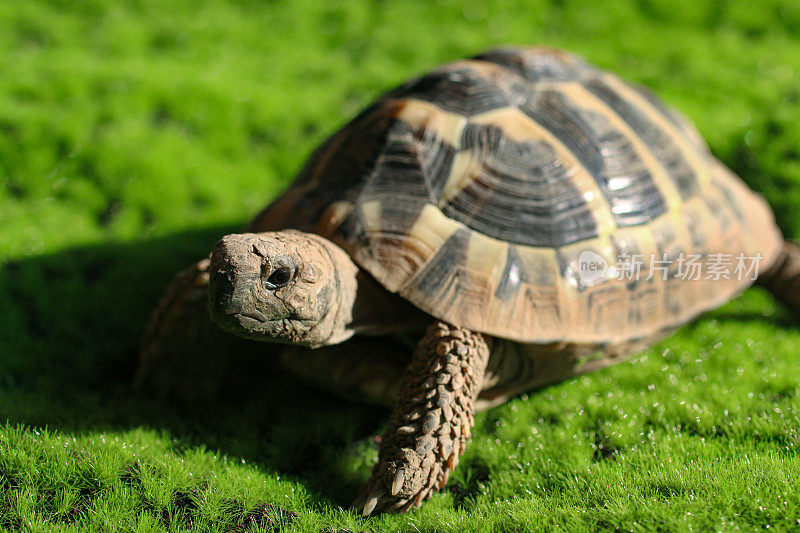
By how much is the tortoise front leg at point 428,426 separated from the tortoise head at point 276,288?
47 cm

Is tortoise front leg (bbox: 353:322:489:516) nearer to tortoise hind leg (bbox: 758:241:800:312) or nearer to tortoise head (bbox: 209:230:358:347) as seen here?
tortoise head (bbox: 209:230:358:347)

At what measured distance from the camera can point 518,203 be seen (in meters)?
3.14

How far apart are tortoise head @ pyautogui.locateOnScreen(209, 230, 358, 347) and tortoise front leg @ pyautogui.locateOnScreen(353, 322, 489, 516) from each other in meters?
0.47

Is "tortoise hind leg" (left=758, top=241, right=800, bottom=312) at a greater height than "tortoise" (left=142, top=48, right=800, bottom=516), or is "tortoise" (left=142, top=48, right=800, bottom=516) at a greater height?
"tortoise" (left=142, top=48, right=800, bottom=516)

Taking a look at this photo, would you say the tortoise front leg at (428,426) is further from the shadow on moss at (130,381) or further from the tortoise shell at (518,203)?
the shadow on moss at (130,381)

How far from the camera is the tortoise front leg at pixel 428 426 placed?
2.60 metres

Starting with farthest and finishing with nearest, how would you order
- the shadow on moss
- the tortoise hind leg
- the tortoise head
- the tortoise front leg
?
the tortoise hind leg, the shadow on moss, the tortoise front leg, the tortoise head

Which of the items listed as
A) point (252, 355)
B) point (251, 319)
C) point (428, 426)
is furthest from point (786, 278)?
point (251, 319)

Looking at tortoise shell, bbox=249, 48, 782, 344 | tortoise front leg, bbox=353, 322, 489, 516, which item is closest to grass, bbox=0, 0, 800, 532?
tortoise front leg, bbox=353, 322, 489, 516

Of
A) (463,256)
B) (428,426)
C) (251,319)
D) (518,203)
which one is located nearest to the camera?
(251,319)

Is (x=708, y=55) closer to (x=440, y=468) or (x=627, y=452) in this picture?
(x=627, y=452)

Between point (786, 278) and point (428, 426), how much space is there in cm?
309

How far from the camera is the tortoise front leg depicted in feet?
8.52

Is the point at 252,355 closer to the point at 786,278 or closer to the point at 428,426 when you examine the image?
the point at 428,426
